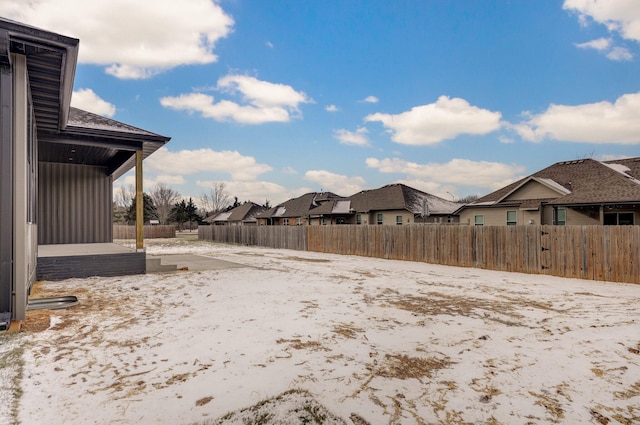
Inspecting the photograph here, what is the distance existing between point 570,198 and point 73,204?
2077 centimetres

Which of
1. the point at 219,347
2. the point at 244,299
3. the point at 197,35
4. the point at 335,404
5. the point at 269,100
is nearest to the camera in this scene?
the point at 335,404

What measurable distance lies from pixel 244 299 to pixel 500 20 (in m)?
14.5

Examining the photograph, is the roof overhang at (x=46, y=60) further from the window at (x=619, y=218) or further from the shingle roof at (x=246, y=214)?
the shingle roof at (x=246, y=214)

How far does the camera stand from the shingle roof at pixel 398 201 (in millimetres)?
27312

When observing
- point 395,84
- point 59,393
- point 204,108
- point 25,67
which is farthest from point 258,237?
point 59,393

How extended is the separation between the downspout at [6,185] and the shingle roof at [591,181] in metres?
18.8

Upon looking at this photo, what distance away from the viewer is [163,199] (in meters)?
63.4

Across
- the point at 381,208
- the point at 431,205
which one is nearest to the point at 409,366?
the point at 381,208

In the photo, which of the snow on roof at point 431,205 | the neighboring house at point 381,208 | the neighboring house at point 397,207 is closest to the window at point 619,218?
the neighboring house at point 381,208

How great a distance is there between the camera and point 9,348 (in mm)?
4047

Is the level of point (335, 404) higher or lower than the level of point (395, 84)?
lower

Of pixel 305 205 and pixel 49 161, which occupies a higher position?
pixel 49 161

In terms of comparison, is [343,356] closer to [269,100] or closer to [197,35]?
[197,35]

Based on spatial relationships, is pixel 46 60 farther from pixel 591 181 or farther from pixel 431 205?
pixel 431 205
